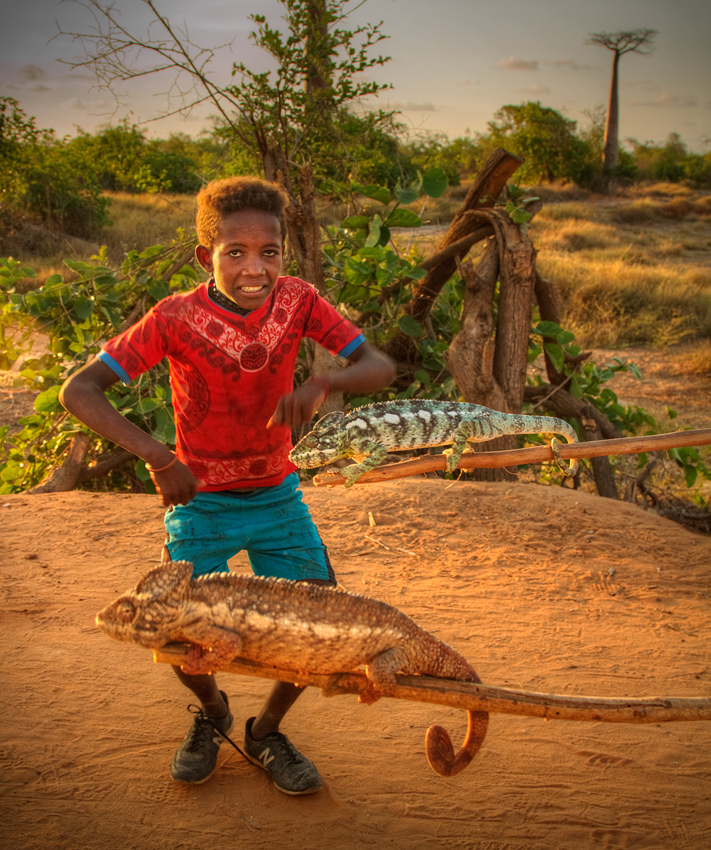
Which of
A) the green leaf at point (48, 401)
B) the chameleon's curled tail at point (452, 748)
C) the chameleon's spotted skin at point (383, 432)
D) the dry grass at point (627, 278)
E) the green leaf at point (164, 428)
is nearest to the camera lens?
the chameleon's curled tail at point (452, 748)

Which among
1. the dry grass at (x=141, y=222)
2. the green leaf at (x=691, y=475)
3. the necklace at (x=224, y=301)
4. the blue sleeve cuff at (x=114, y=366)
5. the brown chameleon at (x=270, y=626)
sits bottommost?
the green leaf at (x=691, y=475)

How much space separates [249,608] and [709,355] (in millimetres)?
12762

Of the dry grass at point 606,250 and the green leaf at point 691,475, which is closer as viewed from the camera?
the green leaf at point 691,475

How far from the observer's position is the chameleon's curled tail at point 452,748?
228 centimetres

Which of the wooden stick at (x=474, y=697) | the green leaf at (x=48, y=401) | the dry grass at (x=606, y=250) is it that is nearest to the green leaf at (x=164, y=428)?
the green leaf at (x=48, y=401)

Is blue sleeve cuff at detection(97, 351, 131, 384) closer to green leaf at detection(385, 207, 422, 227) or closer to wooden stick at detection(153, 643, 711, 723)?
wooden stick at detection(153, 643, 711, 723)

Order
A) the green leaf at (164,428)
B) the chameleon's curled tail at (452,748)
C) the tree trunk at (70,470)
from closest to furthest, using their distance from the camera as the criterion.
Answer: the chameleon's curled tail at (452,748) < the green leaf at (164,428) < the tree trunk at (70,470)

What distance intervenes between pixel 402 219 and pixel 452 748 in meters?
6.08

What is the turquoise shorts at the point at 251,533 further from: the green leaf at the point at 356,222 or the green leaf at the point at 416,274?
the green leaf at the point at 356,222

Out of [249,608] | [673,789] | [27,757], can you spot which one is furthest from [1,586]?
[673,789]

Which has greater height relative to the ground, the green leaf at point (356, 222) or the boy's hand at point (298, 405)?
the green leaf at point (356, 222)

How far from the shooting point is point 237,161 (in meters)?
9.40

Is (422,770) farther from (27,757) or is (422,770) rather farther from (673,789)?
(27,757)

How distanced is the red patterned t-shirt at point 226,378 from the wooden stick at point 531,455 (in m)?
0.32
